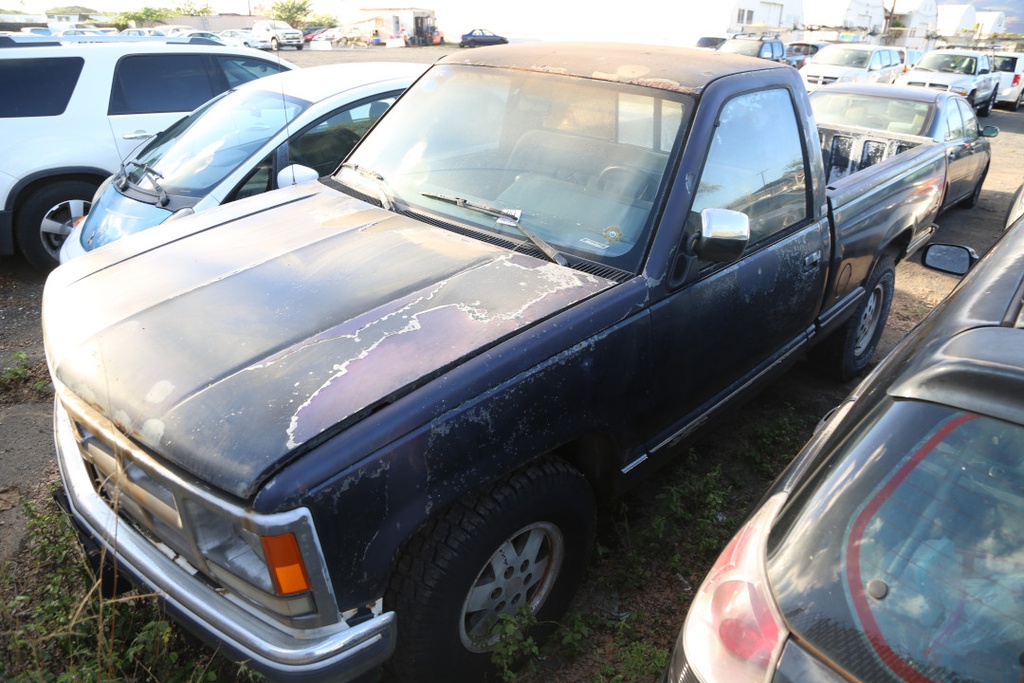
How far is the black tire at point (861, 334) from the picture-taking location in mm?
4316

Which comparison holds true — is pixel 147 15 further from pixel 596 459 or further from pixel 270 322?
pixel 596 459

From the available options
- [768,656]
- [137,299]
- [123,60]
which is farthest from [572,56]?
[123,60]

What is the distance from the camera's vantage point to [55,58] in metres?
6.16

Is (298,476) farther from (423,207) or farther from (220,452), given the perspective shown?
(423,207)

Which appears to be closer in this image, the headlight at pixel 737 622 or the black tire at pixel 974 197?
the headlight at pixel 737 622

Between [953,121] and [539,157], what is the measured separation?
6.51 m

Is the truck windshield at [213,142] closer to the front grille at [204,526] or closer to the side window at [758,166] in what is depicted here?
the front grille at [204,526]

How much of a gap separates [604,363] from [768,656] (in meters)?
1.13

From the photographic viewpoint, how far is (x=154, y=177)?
4.88 meters

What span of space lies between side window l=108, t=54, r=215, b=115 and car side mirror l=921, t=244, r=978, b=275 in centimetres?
630

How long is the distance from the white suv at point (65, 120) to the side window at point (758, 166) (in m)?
5.43

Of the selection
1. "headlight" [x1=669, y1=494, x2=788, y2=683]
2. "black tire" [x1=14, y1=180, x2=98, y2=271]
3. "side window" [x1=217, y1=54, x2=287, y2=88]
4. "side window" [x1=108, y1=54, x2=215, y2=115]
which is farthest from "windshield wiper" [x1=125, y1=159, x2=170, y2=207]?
"headlight" [x1=669, y1=494, x2=788, y2=683]

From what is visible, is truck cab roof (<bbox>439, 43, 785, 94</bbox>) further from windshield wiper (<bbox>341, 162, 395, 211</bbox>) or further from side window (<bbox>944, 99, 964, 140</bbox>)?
side window (<bbox>944, 99, 964, 140</bbox>)

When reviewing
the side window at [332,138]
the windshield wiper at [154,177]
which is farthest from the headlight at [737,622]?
the windshield wiper at [154,177]
